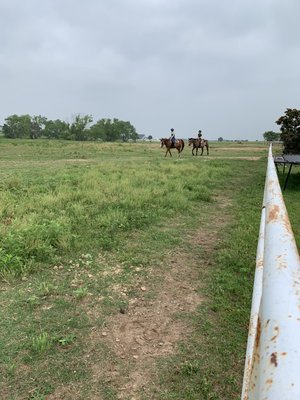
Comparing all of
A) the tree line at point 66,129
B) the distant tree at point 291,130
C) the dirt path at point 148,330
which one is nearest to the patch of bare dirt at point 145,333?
the dirt path at point 148,330

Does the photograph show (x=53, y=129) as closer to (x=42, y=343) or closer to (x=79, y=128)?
(x=79, y=128)

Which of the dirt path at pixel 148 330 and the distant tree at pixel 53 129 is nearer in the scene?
the dirt path at pixel 148 330

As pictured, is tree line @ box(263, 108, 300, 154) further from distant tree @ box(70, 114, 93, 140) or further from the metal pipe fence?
distant tree @ box(70, 114, 93, 140)

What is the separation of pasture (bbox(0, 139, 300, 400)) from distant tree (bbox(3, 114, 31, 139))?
9193 cm

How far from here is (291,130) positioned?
1380 centimetres

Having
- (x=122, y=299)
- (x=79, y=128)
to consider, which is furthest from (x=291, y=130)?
(x=79, y=128)

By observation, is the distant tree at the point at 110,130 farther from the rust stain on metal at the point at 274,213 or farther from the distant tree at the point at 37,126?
the rust stain on metal at the point at 274,213

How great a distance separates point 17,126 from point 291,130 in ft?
291

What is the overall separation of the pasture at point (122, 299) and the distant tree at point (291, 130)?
7.47 m

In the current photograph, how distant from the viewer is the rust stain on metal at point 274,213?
142 cm

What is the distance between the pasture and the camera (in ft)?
7.91

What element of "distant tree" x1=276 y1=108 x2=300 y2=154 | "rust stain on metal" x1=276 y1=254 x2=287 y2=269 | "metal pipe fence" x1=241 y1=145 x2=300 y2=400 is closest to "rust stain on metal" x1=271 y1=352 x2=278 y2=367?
"metal pipe fence" x1=241 y1=145 x2=300 y2=400

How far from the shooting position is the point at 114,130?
102 m

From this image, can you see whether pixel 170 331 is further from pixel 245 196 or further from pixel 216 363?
pixel 245 196
